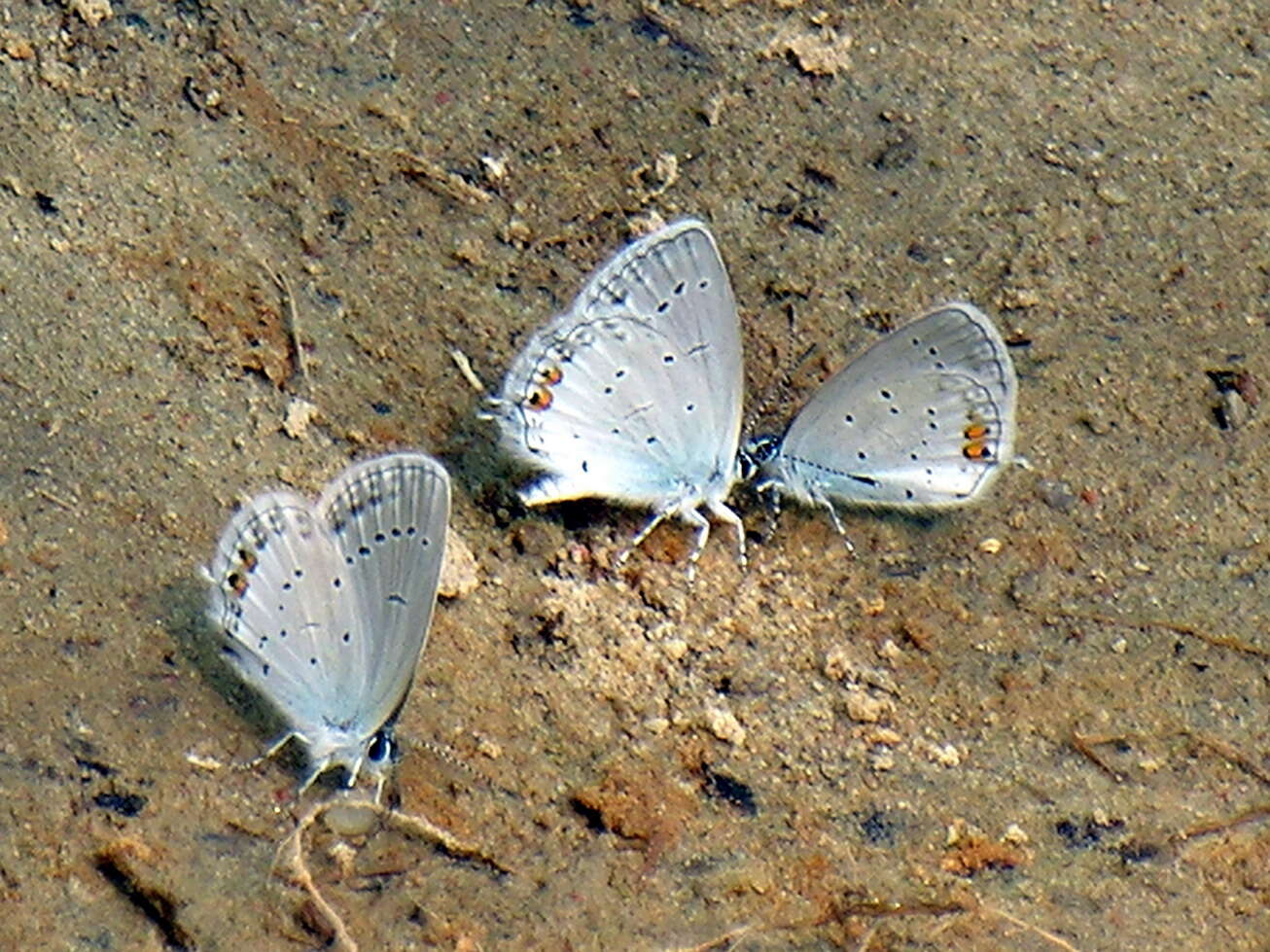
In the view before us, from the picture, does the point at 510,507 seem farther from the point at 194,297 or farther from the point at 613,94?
the point at 613,94

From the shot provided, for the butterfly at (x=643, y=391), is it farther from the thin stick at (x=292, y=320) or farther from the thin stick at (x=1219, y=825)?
the thin stick at (x=1219, y=825)

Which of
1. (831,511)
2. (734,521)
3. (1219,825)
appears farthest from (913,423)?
(1219,825)

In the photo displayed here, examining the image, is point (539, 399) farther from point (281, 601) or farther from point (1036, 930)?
point (1036, 930)

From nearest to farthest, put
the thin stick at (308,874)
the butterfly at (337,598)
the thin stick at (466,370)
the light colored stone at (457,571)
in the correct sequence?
the thin stick at (308,874) < the butterfly at (337,598) < the light colored stone at (457,571) < the thin stick at (466,370)

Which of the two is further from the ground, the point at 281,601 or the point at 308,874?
the point at 281,601

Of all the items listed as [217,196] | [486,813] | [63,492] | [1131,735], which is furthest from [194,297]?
[1131,735]

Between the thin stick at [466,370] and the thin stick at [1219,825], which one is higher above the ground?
the thin stick at [466,370]

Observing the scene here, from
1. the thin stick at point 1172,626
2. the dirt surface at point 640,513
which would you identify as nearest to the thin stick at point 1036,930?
the dirt surface at point 640,513
